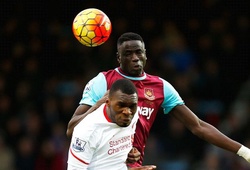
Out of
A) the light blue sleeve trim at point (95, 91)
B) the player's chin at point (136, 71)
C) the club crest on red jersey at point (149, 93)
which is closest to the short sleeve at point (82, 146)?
the light blue sleeve trim at point (95, 91)

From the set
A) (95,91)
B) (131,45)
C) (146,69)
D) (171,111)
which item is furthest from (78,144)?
(146,69)

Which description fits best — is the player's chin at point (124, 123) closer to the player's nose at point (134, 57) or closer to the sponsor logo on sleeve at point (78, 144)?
the sponsor logo on sleeve at point (78, 144)

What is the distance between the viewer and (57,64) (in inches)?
506

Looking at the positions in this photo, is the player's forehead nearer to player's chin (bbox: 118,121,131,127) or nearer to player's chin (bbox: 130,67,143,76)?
player's chin (bbox: 130,67,143,76)

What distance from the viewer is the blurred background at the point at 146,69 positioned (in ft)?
38.0

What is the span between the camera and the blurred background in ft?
38.0

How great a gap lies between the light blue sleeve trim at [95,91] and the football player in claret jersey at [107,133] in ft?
1.50

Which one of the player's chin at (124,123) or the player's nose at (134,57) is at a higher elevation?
the player's nose at (134,57)

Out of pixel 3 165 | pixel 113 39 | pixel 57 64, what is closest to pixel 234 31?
pixel 113 39

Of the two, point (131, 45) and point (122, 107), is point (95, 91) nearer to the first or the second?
point (131, 45)

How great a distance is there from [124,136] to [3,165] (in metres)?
5.78

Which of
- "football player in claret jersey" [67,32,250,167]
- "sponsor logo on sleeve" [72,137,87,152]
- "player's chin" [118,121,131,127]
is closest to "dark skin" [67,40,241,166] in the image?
"football player in claret jersey" [67,32,250,167]

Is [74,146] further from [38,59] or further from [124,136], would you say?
[38,59]

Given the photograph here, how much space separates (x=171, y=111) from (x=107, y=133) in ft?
3.97
